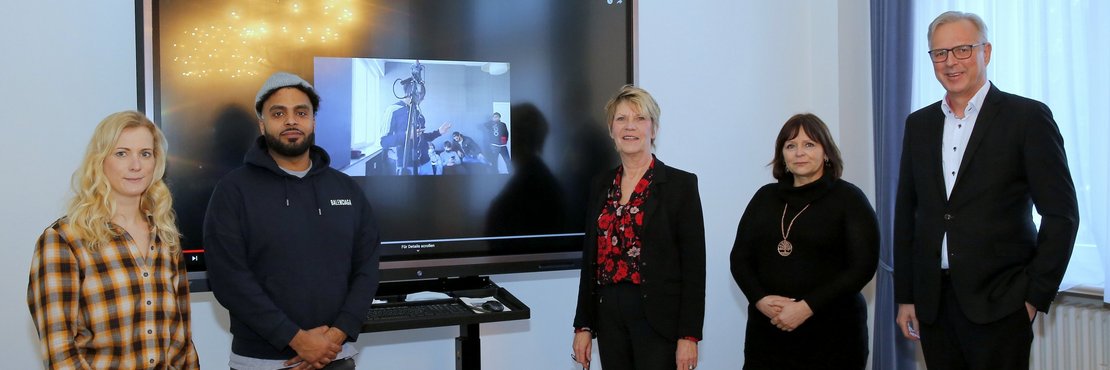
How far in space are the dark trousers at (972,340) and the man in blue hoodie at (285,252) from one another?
1.77 m

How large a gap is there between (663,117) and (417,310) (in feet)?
5.66

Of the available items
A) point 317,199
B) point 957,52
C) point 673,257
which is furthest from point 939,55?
point 317,199

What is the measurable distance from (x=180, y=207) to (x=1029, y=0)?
3.35 metres

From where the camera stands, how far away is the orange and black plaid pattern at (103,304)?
6.00 ft

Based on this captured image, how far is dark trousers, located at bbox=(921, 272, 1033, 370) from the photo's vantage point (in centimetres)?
204

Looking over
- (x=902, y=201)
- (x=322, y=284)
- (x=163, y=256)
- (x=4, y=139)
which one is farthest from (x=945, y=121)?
(x=4, y=139)

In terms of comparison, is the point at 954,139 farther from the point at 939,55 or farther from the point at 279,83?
the point at 279,83

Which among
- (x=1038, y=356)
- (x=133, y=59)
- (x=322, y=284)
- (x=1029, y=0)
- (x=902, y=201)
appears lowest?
(x=1038, y=356)

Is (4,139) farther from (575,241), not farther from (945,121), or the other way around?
(945,121)

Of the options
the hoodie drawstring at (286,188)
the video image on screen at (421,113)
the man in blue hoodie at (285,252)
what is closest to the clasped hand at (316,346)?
the man in blue hoodie at (285,252)

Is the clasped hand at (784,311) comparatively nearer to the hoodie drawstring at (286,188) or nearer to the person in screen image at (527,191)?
the person in screen image at (527,191)

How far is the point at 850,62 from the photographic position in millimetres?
3869

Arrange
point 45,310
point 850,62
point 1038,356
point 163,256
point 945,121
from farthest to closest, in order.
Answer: point 850,62
point 1038,356
point 945,121
point 163,256
point 45,310

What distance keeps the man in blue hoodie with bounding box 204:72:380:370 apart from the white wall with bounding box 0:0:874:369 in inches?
33.1
